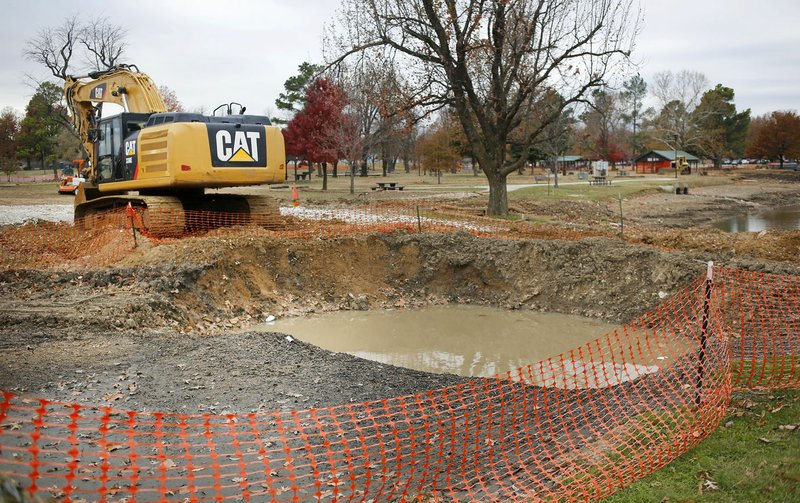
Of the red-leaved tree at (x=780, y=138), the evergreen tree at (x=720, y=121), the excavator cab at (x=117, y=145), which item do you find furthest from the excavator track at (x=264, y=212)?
the red-leaved tree at (x=780, y=138)

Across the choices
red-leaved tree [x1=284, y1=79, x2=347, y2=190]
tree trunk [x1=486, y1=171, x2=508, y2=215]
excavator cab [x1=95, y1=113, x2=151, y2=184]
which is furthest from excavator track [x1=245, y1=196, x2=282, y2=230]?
red-leaved tree [x1=284, y1=79, x2=347, y2=190]

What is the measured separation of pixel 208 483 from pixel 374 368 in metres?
3.69

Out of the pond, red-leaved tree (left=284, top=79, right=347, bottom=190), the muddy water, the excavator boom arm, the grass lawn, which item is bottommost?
the muddy water

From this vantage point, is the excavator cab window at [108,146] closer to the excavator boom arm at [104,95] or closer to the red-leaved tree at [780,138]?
the excavator boom arm at [104,95]

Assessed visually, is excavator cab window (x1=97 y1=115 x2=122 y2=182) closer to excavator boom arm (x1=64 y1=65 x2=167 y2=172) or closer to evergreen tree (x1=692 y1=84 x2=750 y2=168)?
excavator boom arm (x1=64 y1=65 x2=167 y2=172)

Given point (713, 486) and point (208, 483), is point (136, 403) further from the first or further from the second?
point (713, 486)

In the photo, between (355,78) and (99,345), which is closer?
(99,345)

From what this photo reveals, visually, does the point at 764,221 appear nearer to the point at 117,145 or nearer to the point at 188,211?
the point at 188,211

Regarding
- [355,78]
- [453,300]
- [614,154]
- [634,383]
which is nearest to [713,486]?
[634,383]

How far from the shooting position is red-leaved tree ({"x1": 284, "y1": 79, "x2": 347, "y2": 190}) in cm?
4081

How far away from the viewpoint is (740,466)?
5.40 metres

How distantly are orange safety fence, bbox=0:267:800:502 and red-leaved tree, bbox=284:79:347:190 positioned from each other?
33174 millimetres

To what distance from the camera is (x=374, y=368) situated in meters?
9.02

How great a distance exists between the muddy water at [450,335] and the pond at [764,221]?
1786 centimetres
